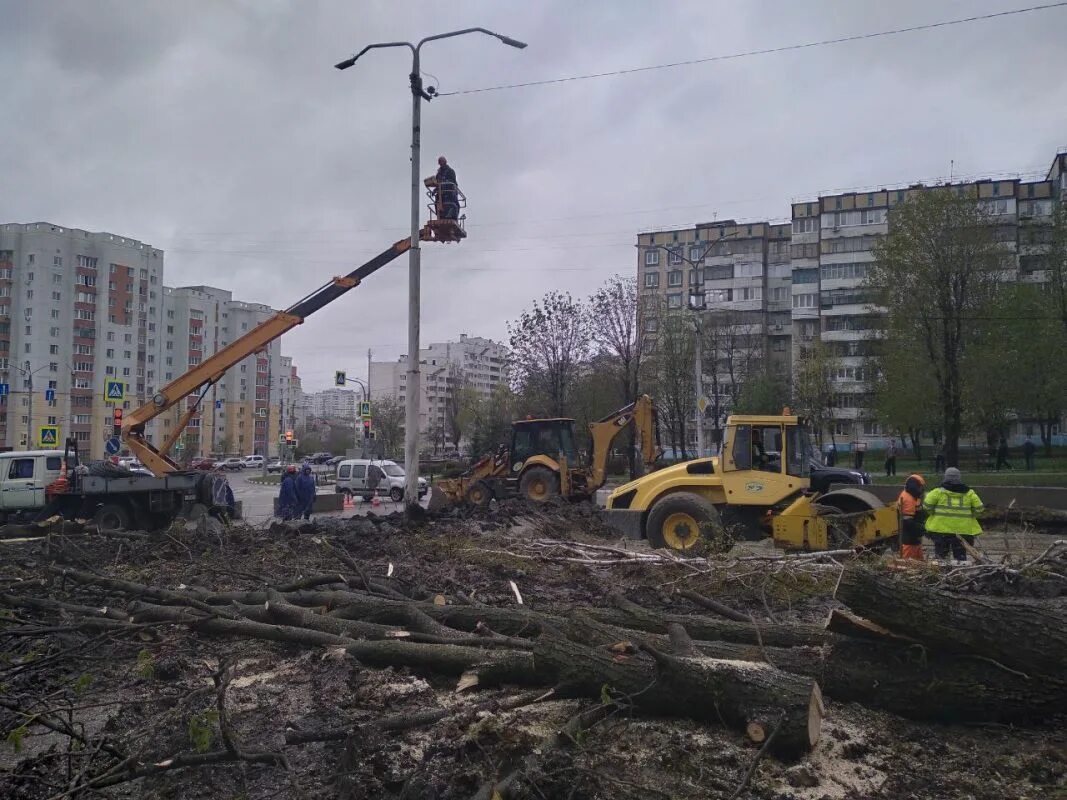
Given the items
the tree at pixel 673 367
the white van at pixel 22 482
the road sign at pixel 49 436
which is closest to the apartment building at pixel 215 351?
the tree at pixel 673 367

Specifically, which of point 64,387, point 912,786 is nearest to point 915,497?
point 912,786

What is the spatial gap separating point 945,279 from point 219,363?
88.3 feet

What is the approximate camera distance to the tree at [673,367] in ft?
121

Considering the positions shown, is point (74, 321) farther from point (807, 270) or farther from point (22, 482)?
point (807, 270)

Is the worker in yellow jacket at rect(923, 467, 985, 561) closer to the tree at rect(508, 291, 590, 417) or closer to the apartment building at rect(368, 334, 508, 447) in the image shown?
the tree at rect(508, 291, 590, 417)

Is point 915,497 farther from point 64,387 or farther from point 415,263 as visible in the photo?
point 64,387

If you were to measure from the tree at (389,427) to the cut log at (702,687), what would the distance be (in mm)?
59307

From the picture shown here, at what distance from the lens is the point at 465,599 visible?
7578 millimetres

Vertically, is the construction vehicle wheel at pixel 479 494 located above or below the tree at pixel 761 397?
below

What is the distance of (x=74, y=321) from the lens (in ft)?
225

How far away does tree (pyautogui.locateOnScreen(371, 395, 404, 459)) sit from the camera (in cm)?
6662

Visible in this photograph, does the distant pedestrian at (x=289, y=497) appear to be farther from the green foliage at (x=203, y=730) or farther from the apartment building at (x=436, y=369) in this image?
the apartment building at (x=436, y=369)

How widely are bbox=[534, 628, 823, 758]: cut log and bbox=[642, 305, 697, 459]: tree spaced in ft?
106

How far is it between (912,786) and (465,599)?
437 cm
